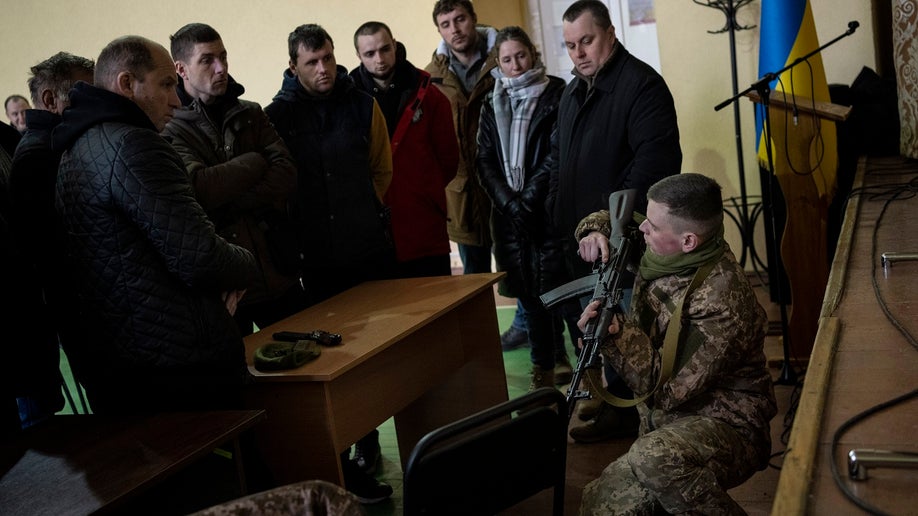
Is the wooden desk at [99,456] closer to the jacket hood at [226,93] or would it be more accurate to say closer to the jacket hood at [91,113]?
the jacket hood at [91,113]

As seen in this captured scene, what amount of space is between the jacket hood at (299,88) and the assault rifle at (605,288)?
1360 mm

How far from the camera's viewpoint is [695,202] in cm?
223

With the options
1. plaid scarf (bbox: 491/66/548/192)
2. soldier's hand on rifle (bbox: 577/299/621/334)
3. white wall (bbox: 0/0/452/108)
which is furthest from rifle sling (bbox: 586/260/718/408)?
white wall (bbox: 0/0/452/108)

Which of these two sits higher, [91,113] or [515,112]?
[91,113]

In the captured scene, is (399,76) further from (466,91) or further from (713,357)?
(713,357)

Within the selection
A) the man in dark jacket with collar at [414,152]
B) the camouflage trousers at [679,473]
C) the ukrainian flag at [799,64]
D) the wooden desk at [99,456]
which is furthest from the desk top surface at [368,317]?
the ukrainian flag at [799,64]

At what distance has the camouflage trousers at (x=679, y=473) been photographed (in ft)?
6.72

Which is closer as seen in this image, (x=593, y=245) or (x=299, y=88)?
(x=593, y=245)

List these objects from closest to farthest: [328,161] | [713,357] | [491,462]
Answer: [491,462] → [713,357] → [328,161]

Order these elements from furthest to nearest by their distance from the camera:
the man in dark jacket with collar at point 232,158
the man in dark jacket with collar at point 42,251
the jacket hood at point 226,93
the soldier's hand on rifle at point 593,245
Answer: the jacket hood at point 226,93 < the man in dark jacket with collar at point 232,158 < the soldier's hand on rifle at point 593,245 < the man in dark jacket with collar at point 42,251

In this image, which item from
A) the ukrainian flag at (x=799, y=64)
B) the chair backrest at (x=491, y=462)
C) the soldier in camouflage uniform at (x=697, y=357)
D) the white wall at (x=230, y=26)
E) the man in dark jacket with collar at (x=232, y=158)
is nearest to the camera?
the chair backrest at (x=491, y=462)

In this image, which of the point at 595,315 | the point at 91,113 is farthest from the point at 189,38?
the point at 595,315

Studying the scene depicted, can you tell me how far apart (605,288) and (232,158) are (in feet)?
4.68

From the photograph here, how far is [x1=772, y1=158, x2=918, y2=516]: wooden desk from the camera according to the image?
1.32 metres
